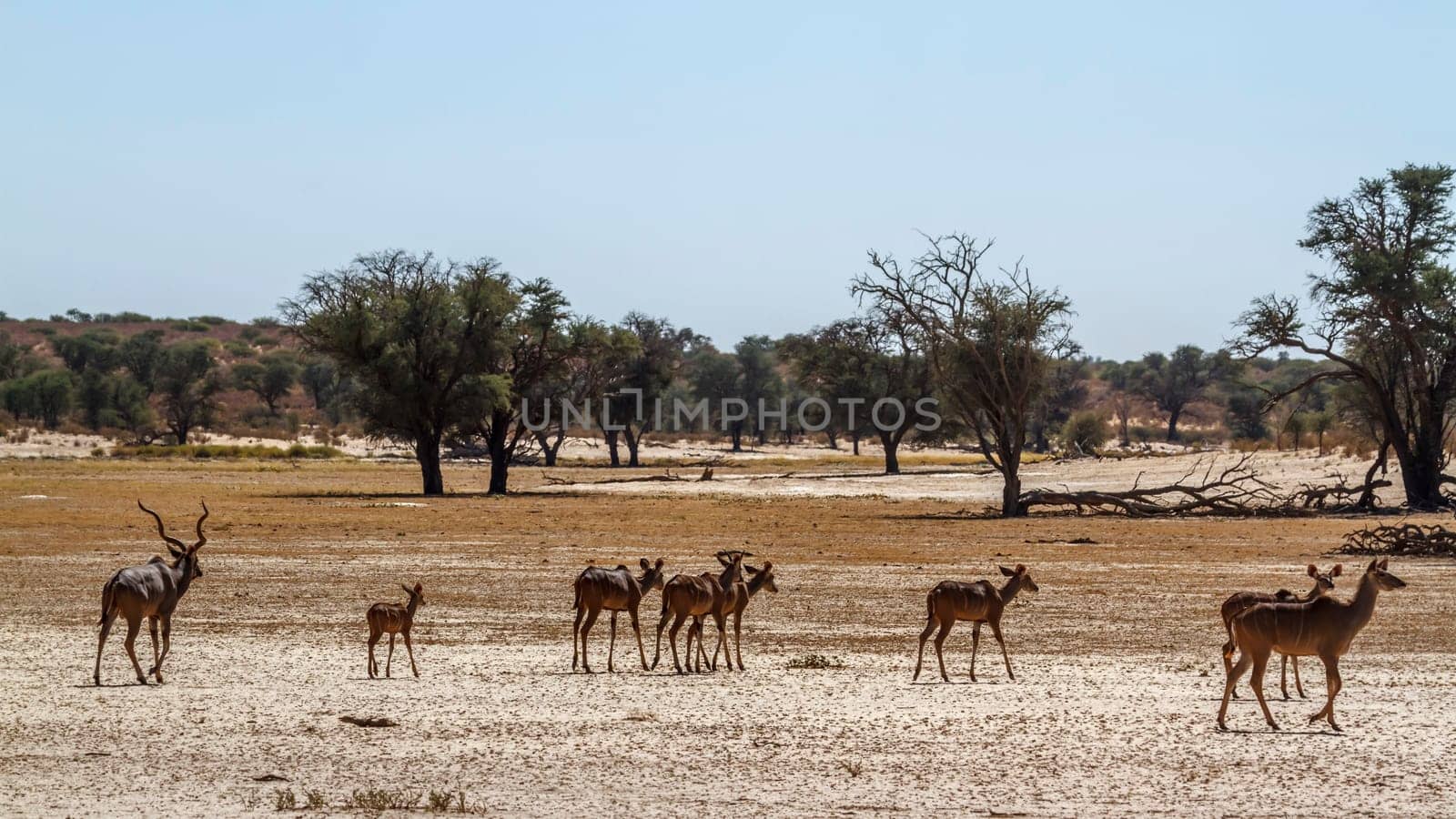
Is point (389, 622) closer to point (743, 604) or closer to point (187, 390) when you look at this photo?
point (743, 604)

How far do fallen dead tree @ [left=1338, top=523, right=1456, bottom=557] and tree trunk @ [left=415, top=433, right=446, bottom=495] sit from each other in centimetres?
3543

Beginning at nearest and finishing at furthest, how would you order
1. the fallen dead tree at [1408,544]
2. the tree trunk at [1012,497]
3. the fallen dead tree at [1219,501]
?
the fallen dead tree at [1408,544] < the fallen dead tree at [1219,501] < the tree trunk at [1012,497]

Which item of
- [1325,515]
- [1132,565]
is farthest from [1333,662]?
[1325,515]

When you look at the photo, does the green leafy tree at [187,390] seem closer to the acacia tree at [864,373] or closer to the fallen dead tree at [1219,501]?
the acacia tree at [864,373]

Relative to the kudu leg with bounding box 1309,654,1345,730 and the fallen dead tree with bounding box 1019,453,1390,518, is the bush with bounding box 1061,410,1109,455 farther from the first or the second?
the kudu leg with bounding box 1309,654,1345,730

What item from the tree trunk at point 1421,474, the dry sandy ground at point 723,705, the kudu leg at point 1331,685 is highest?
the tree trunk at point 1421,474

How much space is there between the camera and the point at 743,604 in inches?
627

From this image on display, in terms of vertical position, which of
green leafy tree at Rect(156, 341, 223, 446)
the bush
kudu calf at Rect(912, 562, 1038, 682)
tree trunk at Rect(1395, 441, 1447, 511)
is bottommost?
kudu calf at Rect(912, 562, 1038, 682)

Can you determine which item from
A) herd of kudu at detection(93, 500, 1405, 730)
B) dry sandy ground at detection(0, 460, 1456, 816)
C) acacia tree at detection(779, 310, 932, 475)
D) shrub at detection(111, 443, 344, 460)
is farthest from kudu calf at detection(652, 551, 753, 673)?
shrub at detection(111, 443, 344, 460)

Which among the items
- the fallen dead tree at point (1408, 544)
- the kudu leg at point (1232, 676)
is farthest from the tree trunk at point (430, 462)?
the kudu leg at point (1232, 676)

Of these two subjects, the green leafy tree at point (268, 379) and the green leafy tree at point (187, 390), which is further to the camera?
the green leafy tree at point (268, 379)

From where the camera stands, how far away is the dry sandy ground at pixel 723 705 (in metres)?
10.4

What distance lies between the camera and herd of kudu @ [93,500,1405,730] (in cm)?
1198

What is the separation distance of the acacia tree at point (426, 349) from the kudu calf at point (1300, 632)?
4537cm
